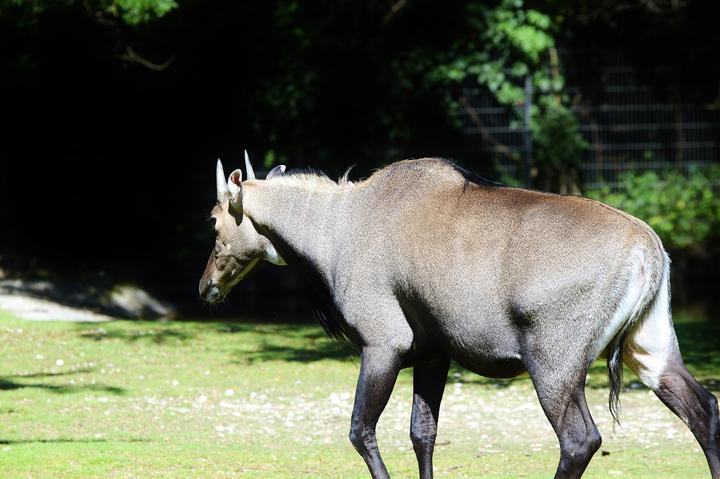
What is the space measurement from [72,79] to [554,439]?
44.0 ft

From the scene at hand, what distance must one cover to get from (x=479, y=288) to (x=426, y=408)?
3.67ft

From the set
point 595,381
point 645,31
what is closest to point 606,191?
point 645,31

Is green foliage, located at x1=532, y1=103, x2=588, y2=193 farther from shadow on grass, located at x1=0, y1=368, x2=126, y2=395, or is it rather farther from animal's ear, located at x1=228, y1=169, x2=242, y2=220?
animal's ear, located at x1=228, y1=169, x2=242, y2=220

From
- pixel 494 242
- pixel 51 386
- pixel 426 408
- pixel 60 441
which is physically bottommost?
pixel 51 386

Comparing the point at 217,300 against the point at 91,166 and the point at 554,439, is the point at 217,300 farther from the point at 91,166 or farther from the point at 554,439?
the point at 91,166

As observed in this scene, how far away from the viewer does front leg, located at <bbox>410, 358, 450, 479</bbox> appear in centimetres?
722

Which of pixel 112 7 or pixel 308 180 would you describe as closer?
pixel 308 180

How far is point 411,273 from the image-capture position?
22.5 feet

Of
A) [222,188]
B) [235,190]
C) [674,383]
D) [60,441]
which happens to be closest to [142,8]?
[60,441]

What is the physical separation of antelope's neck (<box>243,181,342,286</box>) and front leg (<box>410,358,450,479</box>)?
83 centimetres

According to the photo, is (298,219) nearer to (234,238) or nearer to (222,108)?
(234,238)

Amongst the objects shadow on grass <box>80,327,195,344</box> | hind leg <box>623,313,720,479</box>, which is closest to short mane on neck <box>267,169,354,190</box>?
hind leg <box>623,313,720,479</box>

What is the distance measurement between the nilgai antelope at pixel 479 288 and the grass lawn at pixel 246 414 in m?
1.30

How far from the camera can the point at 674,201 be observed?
828 inches
